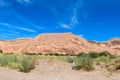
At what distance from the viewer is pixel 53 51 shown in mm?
122875

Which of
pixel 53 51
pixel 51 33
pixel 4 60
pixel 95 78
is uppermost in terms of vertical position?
pixel 51 33

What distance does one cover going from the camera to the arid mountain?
12344cm

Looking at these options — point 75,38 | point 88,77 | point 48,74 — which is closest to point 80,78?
point 88,77

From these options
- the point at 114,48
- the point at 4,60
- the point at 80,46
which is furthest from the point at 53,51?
the point at 4,60

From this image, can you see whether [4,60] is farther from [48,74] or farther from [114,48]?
[114,48]

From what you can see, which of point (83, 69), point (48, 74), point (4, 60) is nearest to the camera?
point (48, 74)

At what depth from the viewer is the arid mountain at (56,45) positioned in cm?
12344

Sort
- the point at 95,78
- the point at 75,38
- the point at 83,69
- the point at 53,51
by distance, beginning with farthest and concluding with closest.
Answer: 1. the point at 75,38
2. the point at 53,51
3. the point at 83,69
4. the point at 95,78

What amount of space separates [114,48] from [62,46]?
27.7 m

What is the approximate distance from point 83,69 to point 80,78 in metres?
3.93

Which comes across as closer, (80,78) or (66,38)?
(80,78)

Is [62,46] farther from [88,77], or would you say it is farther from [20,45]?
[88,77]

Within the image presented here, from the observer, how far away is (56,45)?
411ft

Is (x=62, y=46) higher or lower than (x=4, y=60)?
higher
